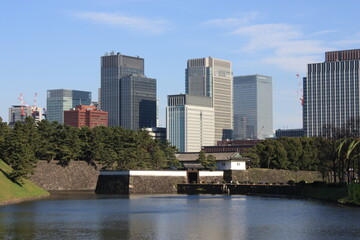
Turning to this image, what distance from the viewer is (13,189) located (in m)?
114

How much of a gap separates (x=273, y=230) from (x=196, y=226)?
9252 mm

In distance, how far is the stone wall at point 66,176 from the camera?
150m

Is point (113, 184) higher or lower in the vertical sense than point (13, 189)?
lower

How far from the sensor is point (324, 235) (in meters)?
69.3

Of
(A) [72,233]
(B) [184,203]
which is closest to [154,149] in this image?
(B) [184,203]

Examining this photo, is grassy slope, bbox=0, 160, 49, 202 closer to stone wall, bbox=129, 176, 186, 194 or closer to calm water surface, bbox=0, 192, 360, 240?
calm water surface, bbox=0, 192, 360, 240

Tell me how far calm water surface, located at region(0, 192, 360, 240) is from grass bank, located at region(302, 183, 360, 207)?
10.6ft

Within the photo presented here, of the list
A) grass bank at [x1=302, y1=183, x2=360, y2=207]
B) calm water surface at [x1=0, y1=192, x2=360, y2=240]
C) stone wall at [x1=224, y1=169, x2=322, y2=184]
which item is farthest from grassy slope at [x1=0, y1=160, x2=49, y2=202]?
stone wall at [x1=224, y1=169, x2=322, y2=184]

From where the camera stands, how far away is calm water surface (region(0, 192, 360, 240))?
7006 cm

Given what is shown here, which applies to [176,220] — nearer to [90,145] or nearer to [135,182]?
[135,182]

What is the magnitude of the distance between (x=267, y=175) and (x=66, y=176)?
55100mm

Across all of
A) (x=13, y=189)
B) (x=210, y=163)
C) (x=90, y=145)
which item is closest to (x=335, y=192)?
(x=210, y=163)

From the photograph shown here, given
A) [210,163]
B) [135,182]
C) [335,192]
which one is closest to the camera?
[335,192]

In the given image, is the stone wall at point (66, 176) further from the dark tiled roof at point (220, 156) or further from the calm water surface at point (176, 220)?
the calm water surface at point (176, 220)
